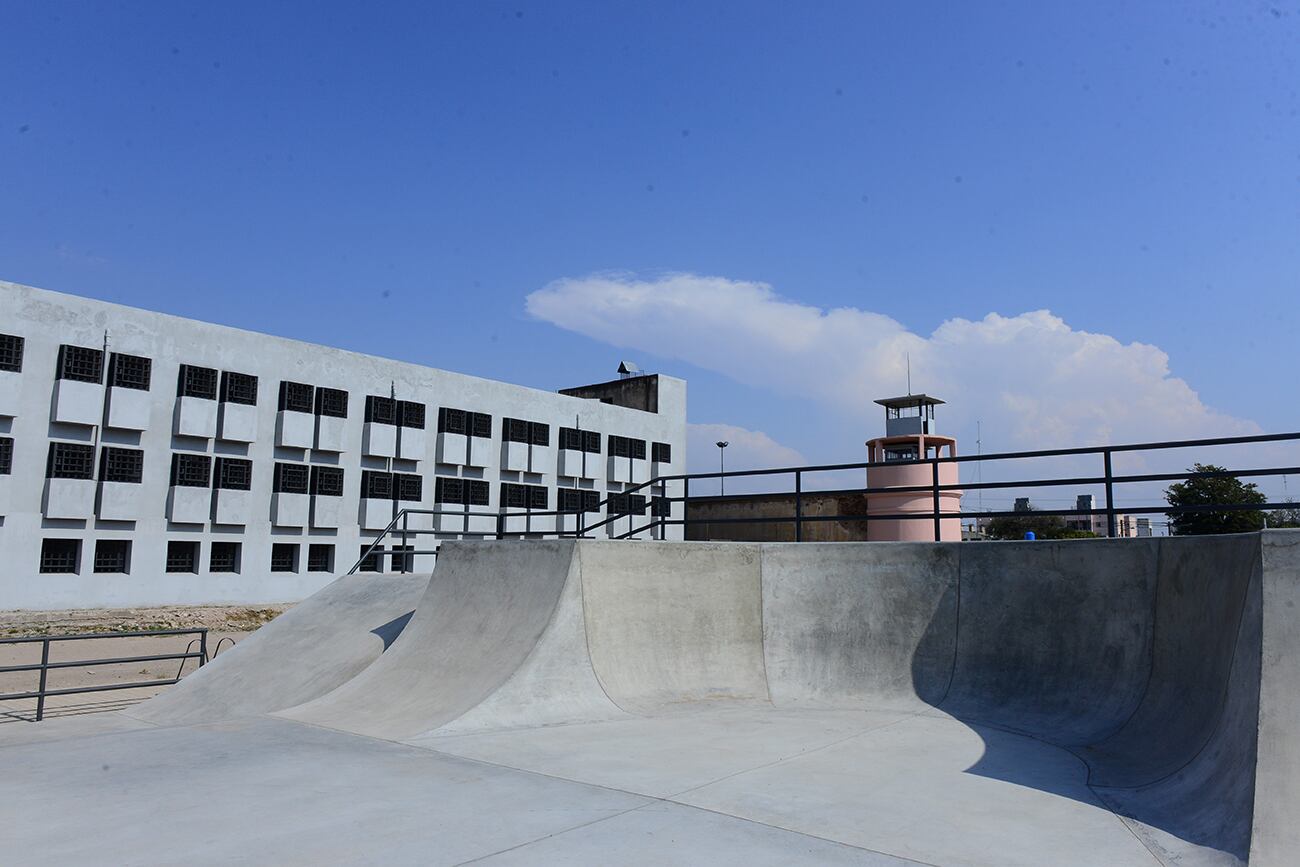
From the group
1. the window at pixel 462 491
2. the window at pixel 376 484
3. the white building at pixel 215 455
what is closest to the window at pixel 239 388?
the white building at pixel 215 455

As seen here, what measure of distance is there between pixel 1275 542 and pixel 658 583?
21.0 feet

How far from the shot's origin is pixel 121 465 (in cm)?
2852

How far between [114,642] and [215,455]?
6799 millimetres

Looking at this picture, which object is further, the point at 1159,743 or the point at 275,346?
the point at 275,346

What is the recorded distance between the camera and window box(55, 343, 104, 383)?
89.1 ft

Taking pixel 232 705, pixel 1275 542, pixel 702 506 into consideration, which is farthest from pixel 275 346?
pixel 1275 542

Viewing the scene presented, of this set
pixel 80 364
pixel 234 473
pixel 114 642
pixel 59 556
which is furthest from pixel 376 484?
pixel 80 364

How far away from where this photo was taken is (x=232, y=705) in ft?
35.3

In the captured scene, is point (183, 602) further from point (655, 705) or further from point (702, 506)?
point (655, 705)

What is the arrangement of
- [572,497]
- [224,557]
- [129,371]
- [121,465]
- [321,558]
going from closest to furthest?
[121,465], [129,371], [224,557], [321,558], [572,497]

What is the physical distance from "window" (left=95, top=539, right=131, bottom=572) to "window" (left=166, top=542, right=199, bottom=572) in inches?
50.7

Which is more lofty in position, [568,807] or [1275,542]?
[1275,542]

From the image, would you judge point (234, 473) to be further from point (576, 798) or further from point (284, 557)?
point (576, 798)

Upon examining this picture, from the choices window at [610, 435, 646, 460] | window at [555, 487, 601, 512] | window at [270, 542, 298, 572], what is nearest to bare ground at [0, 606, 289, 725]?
window at [270, 542, 298, 572]
